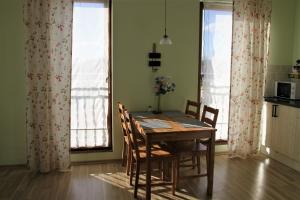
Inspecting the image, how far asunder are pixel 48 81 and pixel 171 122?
5.58ft

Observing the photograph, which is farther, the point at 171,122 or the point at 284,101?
the point at 284,101

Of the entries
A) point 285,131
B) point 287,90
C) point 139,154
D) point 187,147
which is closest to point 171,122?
point 187,147

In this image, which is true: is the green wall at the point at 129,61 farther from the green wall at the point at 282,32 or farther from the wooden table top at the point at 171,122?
the green wall at the point at 282,32

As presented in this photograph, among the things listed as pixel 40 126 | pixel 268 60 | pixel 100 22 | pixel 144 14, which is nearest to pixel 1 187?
pixel 40 126

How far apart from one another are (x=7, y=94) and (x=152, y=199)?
2.42 m

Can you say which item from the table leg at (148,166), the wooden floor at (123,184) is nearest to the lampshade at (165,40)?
the table leg at (148,166)

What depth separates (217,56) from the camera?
4543 millimetres

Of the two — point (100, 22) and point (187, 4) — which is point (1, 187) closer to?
point (100, 22)

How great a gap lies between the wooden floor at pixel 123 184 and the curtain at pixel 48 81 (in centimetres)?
31

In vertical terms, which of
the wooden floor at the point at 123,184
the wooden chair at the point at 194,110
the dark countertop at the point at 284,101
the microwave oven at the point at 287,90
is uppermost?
the microwave oven at the point at 287,90

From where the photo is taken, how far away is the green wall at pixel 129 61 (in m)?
3.93

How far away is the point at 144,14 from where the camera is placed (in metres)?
4.19

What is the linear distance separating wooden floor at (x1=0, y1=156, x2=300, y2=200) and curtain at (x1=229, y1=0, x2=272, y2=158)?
0.49 meters

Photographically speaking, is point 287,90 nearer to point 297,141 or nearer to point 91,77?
point 297,141
